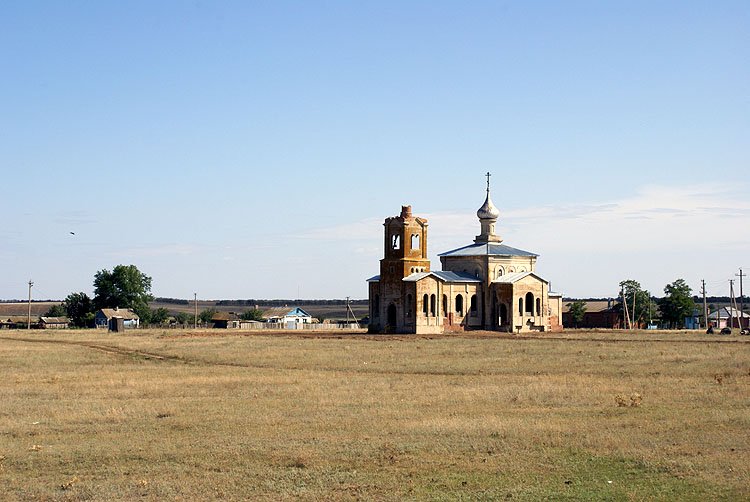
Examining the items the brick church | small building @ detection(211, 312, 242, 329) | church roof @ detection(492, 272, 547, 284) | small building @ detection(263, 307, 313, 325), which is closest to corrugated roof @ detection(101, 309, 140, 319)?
small building @ detection(211, 312, 242, 329)

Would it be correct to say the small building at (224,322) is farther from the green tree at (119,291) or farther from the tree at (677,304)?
the tree at (677,304)

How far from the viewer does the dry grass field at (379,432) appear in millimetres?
18000

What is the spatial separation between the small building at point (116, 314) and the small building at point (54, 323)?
8.01 metres

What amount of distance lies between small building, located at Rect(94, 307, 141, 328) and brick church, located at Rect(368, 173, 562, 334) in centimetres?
4371

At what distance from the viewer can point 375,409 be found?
91.1 feet

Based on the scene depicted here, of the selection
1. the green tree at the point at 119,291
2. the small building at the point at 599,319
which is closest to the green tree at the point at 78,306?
the green tree at the point at 119,291

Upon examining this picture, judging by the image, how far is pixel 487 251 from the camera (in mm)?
93562

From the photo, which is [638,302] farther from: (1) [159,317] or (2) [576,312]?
(1) [159,317]

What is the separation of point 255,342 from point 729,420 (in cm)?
4663

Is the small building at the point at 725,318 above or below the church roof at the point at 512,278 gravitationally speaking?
below

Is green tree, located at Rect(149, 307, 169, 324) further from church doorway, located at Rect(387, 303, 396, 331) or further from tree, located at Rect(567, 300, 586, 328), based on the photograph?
tree, located at Rect(567, 300, 586, 328)

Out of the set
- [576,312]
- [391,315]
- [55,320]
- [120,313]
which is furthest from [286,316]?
[391,315]

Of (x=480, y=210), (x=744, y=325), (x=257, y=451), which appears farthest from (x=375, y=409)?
(x=744, y=325)

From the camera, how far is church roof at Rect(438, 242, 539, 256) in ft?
307
